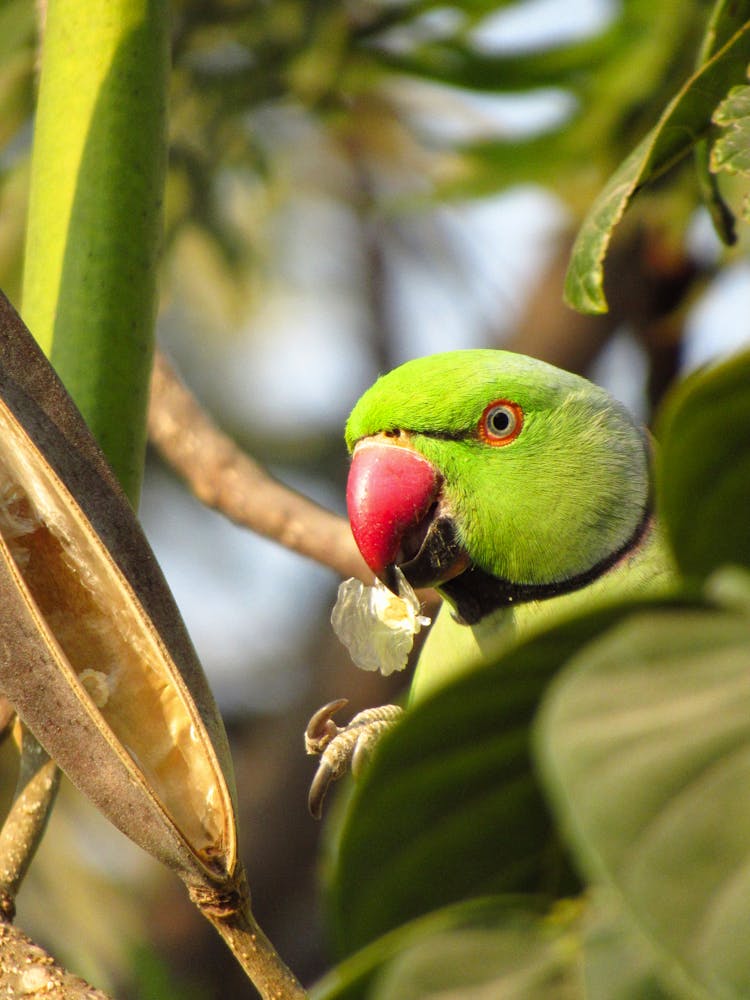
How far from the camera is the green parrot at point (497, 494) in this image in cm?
109

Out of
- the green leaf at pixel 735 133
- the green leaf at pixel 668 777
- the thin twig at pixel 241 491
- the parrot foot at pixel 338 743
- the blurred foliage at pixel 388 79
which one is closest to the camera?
the green leaf at pixel 668 777

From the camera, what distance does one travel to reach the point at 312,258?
12.3 feet

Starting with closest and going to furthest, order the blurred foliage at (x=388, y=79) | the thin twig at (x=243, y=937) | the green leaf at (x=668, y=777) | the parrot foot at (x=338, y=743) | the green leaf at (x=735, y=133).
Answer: the green leaf at (x=668, y=777)
the thin twig at (x=243, y=937)
the green leaf at (x=735, y=133)
the parrot foot at (x=338, y=743)
the blurred foliage at (x=388, y=79)

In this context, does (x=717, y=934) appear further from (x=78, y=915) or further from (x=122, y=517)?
(x=78, y=915)

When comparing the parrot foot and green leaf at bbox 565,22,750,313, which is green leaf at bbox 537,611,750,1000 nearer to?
green leaf at bbox 565,22,750,313

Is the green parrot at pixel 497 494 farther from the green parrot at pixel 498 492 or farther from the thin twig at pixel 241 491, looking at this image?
the thin twig at pixel 241 491

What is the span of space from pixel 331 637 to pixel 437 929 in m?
2.57

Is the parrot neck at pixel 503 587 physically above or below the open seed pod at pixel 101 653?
below

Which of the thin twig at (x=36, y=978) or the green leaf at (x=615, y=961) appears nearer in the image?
the green leaf at (x=615, y=961)

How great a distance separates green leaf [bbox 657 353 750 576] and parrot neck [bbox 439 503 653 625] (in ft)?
2.34

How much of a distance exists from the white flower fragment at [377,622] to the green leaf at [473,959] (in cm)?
69

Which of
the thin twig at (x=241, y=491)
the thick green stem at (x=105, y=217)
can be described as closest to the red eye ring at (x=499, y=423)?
the thin twig at (x=241, y=491)

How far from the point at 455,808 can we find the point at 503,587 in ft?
2.44

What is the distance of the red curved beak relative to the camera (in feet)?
3.64
